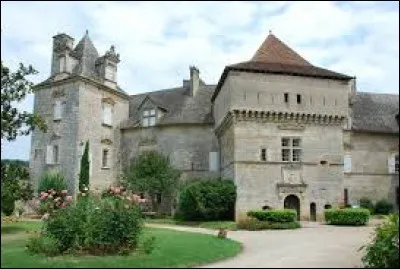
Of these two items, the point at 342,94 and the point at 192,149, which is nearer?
the point at 342,94

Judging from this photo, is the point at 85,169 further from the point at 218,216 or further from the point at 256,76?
A: the point at 256,76

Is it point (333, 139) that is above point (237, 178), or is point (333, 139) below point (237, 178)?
above

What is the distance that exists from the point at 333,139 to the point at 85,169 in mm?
17742

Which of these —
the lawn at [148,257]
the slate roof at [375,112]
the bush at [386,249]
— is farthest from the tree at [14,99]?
the slate roof at [375,112]

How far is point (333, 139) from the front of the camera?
113 ft

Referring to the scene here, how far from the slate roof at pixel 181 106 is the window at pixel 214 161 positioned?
2.65 m

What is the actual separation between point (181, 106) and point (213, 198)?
41.3ft

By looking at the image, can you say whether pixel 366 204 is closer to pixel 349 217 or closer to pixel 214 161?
pixel 349 217

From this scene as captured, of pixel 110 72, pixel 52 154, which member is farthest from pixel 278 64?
pixel 52 154

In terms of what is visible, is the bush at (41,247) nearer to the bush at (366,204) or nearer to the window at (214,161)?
the window at (214,161)


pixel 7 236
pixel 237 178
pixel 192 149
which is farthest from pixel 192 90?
pixel 7 236

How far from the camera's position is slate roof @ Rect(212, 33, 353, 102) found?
33.6 metres

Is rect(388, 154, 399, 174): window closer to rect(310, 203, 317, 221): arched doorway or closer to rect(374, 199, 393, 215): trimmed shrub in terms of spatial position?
rect(374, 199, 393, 215): trimmed shrub

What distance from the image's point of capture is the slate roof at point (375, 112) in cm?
4091
